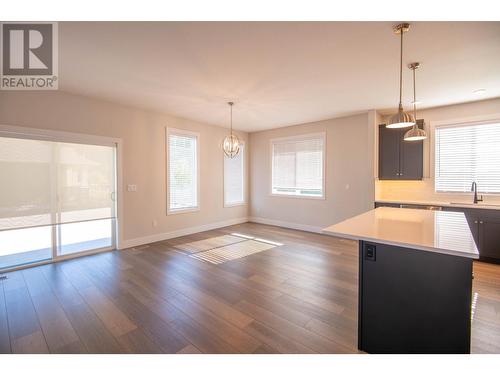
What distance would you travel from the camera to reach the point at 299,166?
626 centimetres

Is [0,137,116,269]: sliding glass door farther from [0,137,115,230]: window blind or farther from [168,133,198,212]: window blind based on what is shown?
[168,133,198,212]: window blind

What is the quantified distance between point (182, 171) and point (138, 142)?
47.7 inches

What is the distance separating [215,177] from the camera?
6.34 meters

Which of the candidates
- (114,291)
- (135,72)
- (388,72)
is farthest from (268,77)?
(114,291)

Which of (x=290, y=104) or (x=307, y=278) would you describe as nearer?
(x=307, y=278)

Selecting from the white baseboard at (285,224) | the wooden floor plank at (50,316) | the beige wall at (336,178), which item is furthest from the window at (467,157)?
the wooden floor plank at (50,316)

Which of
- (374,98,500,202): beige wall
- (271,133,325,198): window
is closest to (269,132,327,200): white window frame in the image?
(271,133,325,198): window

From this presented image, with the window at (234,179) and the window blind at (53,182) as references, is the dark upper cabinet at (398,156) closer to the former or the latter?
the window at (234,179)

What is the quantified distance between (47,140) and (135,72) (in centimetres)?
197

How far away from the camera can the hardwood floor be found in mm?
1967

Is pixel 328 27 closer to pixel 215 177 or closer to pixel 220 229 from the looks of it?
pixel 215 177

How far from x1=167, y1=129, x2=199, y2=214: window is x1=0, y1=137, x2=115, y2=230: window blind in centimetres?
124

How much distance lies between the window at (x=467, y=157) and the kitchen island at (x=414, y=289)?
335 cm

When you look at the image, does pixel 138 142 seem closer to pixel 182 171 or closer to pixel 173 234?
pixel 182 171
